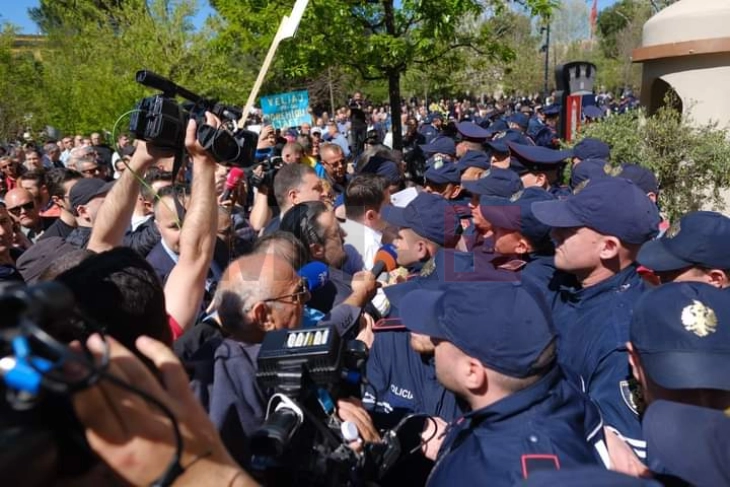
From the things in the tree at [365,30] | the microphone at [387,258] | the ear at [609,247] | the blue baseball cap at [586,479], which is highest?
the tree at [365,30]

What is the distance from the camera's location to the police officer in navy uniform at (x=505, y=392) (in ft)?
5.71

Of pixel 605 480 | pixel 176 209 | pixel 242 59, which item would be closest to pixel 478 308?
pixel 605 480

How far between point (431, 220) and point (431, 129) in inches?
441

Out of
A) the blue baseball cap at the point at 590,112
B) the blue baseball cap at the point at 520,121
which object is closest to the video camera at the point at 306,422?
the blue baseball cap at the point at 520,121

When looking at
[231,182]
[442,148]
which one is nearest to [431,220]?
[231,182]

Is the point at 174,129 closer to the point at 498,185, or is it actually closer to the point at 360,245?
the point at 360,245

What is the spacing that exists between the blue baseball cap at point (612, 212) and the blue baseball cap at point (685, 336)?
99 centimetres

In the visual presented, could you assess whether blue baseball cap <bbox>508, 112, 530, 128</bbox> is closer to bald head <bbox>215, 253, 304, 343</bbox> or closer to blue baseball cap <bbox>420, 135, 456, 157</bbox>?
blue baseball cap <bbox>420, 135, 456, 157</bbox>

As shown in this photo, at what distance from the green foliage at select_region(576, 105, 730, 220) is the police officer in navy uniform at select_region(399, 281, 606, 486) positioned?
5853mm

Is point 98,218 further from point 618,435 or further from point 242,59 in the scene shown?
point 242,59

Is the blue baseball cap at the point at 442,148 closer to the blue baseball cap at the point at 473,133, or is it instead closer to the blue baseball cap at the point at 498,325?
the blue baseball cap at the point at 473,133

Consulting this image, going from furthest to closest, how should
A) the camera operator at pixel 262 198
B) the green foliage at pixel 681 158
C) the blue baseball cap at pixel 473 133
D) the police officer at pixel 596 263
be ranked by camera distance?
the blue baseball cap at pixel 473 133
the green foliage at pixel 681 158
the camera operator at pixel 262 198
the police officer at pixel 596 263

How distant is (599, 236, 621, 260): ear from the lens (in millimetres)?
3027

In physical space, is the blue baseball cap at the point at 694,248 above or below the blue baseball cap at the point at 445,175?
above
